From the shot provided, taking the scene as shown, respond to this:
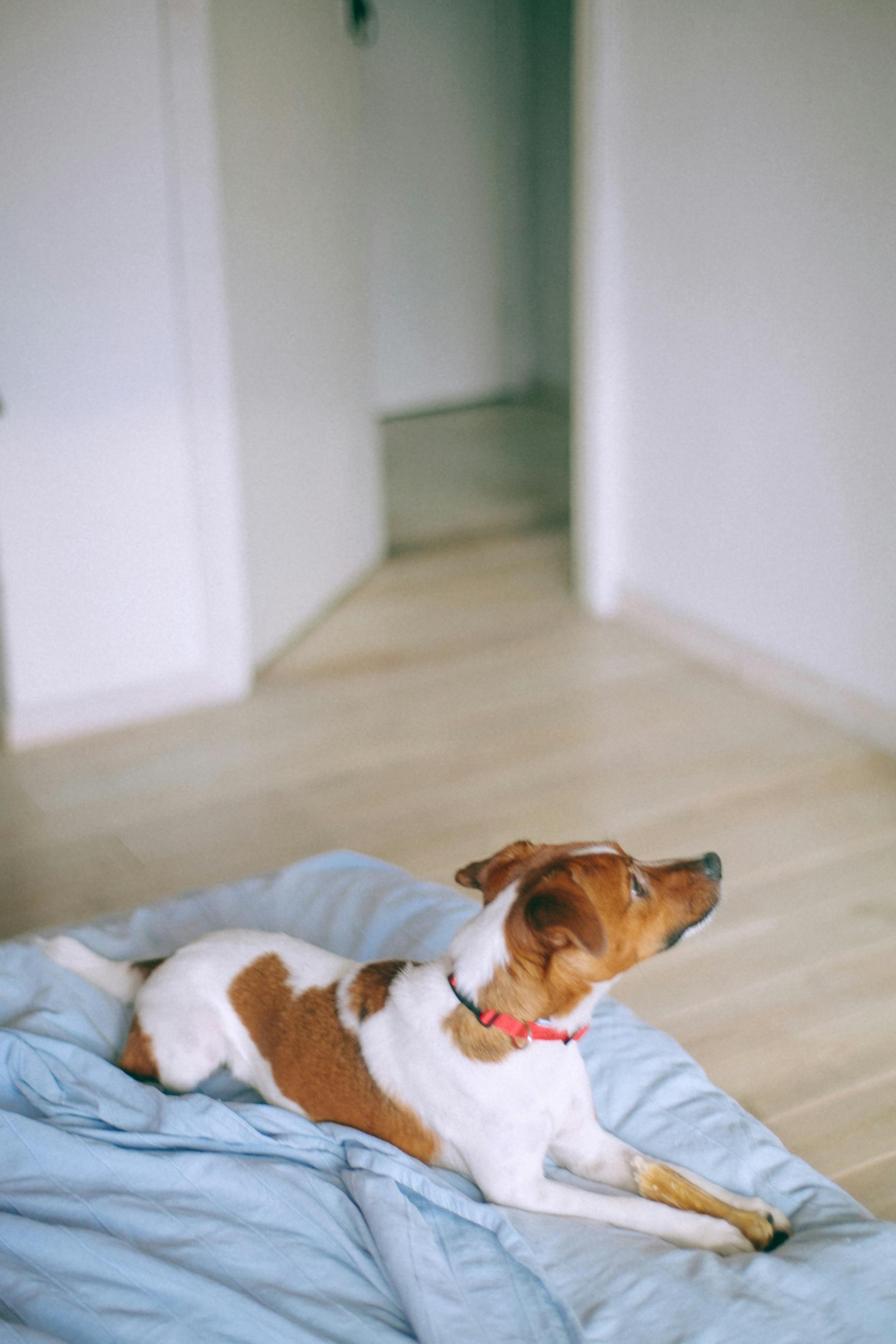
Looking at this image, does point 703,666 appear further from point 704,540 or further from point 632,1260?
point 632,1260

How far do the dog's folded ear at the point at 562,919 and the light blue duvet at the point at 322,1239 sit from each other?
15.2 inches

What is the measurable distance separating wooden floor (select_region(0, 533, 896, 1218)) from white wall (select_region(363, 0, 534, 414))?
3.30m

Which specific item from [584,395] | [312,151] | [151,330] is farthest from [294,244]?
[584,395]

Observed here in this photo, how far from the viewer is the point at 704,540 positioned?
12.5 ft

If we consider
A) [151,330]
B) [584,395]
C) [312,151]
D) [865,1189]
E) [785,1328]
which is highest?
[312,151]

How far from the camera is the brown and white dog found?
1519mm

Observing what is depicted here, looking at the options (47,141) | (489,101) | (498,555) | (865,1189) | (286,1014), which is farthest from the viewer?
(489,101)

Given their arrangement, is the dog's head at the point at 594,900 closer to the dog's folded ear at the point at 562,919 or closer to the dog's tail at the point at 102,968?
the dog's folded ear at the point at 562,919

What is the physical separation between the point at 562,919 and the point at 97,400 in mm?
2326

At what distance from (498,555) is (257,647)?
1267 millimetres

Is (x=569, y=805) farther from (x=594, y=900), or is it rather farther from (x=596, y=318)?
(x=596, y=318)

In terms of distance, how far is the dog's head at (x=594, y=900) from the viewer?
4.68 feet

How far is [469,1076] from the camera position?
1.57 m

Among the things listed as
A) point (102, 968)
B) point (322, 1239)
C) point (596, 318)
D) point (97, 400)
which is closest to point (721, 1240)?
point (322, 1239)
